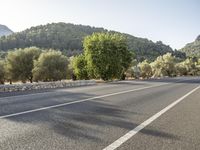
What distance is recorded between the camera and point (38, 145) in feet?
19.9

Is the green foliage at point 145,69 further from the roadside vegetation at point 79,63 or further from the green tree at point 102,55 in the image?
the green tree at point 102,55

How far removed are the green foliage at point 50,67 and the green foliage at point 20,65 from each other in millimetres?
7216

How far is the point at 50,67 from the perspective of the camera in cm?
7019

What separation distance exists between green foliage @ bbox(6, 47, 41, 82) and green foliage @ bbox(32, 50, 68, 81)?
23.7 ft

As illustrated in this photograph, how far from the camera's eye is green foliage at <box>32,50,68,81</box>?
68938 millimetres

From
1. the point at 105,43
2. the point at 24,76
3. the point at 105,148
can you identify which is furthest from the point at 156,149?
the point at 24,76

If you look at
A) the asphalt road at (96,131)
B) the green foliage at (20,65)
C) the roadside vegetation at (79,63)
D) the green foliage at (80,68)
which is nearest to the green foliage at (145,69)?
the roadside vegetation at (79,63)

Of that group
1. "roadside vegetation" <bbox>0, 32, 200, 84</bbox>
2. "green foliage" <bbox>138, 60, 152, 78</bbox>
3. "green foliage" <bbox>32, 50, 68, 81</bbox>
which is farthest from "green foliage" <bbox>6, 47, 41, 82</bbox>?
"green foliage" <bbox>138, 60, 152, 78</bbox>

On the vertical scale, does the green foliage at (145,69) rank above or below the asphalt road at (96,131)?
above

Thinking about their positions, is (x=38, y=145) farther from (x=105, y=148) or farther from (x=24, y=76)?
(x=24, y=76)

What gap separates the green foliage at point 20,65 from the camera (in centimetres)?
7619

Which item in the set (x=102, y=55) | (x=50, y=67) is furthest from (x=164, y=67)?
(x=102, y=55)

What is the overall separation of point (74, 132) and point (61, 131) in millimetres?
297

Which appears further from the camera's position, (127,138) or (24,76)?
(24,76)
